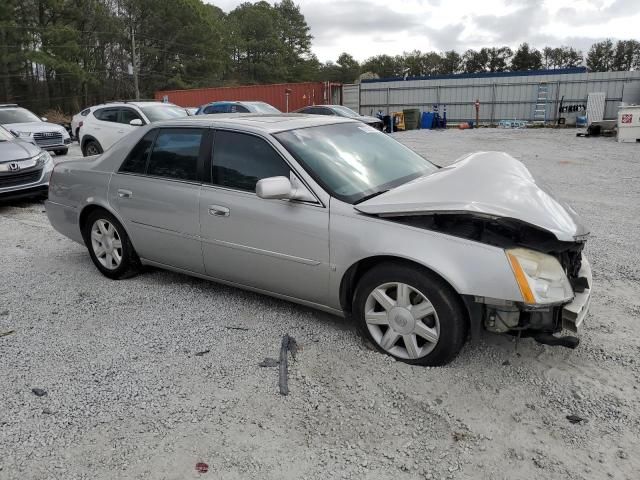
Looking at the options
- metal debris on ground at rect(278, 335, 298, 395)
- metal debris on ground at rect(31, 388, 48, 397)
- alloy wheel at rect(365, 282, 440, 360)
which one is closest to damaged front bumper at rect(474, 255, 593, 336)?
alloy wheel at rect(365, 282, 440, 360)

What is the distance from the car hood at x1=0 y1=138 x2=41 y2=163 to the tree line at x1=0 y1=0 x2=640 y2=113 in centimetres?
2979

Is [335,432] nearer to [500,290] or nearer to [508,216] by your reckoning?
[500,290]

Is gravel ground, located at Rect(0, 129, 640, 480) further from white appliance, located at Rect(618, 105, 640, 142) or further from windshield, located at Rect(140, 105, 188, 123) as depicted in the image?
white appliance, located at Rect(618, 105, 640, 142)

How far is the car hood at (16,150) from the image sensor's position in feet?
26.1

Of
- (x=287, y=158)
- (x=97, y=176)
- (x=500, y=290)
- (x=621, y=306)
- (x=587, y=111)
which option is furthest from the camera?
(x=587, y=111)

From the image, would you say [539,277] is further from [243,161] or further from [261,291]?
[243,161]

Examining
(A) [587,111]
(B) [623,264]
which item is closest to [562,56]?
(A) [587,111]

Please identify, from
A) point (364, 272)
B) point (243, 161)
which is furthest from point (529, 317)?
point (243, 161)

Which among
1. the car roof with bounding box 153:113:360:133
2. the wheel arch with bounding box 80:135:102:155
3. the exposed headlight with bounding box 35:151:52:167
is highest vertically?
the car roof with bounding box 153:113:360:133

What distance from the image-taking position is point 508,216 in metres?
2.81

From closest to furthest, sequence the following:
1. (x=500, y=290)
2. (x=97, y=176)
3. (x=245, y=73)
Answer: (x=500, y=290) < (x=97, y=176) < (x=245, y=73)

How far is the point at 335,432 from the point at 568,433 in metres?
1.15

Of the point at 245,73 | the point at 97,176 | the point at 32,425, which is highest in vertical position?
the point at 245,73

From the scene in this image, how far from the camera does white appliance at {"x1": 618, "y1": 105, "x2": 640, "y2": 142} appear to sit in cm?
1716
